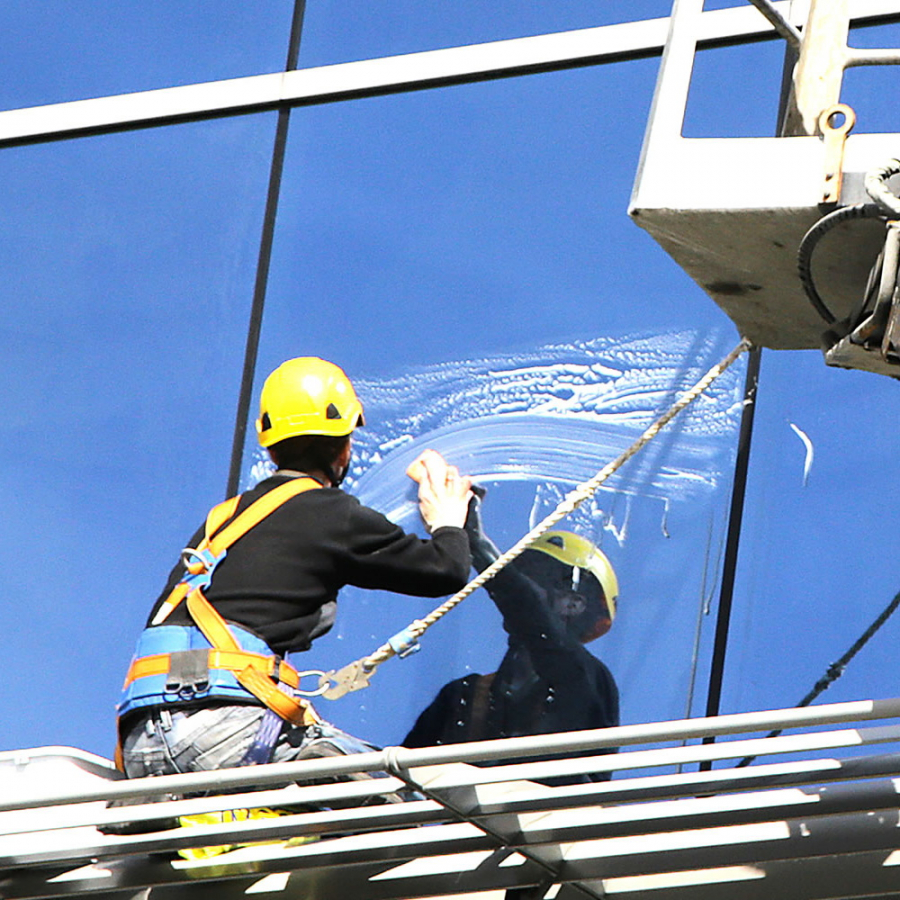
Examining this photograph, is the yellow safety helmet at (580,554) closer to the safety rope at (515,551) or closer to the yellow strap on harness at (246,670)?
the safety rope at (515,551)

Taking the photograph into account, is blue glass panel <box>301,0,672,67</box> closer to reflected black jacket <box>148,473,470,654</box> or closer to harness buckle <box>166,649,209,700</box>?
reflected black jacket <box>148,473,470,654</box>

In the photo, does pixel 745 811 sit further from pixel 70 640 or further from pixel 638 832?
pixel 70 640

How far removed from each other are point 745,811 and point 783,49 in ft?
12.4

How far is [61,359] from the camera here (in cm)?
964

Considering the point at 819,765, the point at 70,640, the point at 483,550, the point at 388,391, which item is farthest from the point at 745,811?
the point at 70,640

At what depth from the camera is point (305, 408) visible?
7238mm

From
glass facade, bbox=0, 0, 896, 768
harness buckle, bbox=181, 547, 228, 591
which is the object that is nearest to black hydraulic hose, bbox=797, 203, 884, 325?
glass facade, bbox=0, 0, 896, 768

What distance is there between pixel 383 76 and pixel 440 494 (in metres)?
2.63

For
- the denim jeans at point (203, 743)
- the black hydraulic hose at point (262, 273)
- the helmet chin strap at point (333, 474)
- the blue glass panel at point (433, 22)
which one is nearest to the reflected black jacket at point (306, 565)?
the denim jeans at point (203, 743)

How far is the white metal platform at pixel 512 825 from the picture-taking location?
5.23m

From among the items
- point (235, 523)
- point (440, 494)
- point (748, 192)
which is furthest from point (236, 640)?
point (748, 192)

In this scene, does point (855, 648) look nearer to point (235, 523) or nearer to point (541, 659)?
point (541, 659)

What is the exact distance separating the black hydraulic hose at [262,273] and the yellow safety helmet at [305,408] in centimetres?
164

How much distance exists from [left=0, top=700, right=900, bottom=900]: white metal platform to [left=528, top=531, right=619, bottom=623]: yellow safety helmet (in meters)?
1.66
